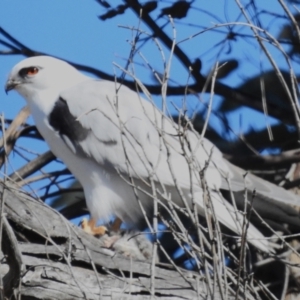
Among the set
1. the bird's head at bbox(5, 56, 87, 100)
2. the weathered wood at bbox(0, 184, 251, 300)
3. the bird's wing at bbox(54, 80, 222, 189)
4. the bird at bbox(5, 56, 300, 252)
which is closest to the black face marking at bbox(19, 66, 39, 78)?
the bird's head at bbox(5, 56, 87, 100)

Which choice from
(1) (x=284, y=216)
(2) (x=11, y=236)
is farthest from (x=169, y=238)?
(2) (x=11, y=236)

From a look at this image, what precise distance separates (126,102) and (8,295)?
2.11 meters

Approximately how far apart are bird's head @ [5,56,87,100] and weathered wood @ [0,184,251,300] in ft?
4.73

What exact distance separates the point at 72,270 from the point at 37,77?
2.25 metres

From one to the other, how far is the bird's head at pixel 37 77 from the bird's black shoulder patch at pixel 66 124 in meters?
0.28

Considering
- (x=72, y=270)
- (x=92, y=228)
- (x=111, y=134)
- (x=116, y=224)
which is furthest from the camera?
(x=116, y=224)

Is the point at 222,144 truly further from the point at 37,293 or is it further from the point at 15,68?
the point at 37,293

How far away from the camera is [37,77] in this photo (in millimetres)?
5059

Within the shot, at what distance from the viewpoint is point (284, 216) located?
14.3ft

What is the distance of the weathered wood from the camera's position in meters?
3.21

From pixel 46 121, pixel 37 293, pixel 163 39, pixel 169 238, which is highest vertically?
pixel 163 39

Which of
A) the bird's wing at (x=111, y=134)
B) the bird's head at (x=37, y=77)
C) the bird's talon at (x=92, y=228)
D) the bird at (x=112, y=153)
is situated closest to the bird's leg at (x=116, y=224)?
the bird at (x=112, y=153)

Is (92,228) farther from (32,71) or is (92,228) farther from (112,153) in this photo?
(32,71)

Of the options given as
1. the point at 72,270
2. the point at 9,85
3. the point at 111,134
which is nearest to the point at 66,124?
the point at 111,134
